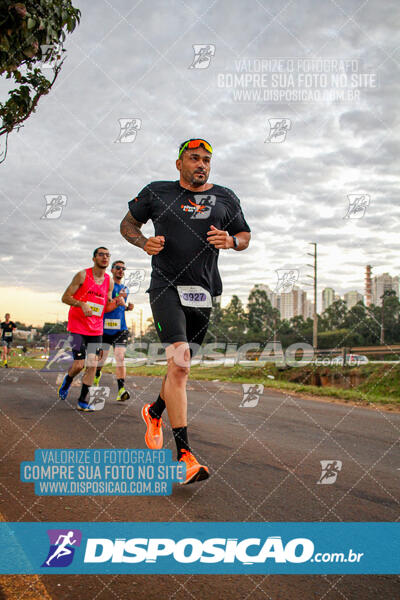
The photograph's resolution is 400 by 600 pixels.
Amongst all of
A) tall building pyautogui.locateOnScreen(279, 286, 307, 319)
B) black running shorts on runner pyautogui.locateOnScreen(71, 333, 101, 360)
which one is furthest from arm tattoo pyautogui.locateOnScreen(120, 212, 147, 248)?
tall building pyautogui.locateOnScreen(279, 286, 307, 319)

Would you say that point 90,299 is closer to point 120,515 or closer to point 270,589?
point 120,515

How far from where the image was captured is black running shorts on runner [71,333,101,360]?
24.7ft

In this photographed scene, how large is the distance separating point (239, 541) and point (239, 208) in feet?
7.71

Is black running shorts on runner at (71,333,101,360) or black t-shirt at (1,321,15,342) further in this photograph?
black t-shirt at (1,321,15,342)

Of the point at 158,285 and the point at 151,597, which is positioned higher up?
the point at 158,285

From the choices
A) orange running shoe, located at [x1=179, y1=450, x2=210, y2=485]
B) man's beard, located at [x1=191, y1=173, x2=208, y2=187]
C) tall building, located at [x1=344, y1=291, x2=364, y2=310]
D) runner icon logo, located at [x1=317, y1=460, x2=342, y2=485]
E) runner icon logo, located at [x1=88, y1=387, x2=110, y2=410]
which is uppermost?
tall building, located at [x1=344, y1=291, x2=364, y2=310]

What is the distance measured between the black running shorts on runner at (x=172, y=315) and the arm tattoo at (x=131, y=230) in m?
0.39

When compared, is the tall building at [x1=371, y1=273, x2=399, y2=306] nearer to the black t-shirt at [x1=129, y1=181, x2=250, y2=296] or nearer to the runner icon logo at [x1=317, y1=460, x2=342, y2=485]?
the runner icon logo at [x1=317, y1=460, x2=342, y2=485]

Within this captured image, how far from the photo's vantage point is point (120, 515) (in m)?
2.95

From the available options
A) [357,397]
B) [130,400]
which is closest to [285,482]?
[130,400]

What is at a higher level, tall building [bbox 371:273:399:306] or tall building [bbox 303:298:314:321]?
tall building [bbox 371:273:399:306]

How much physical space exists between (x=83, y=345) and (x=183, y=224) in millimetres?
4350

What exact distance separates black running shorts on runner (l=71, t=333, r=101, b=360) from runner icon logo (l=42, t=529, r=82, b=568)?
495 cm

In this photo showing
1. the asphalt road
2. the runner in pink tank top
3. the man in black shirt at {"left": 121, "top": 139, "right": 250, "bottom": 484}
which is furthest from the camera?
the runner in pink tank top
